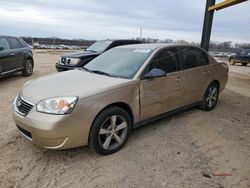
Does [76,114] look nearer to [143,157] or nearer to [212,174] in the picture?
[143,157]

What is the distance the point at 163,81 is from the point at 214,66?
6.55ft

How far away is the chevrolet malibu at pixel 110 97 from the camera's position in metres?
2.89

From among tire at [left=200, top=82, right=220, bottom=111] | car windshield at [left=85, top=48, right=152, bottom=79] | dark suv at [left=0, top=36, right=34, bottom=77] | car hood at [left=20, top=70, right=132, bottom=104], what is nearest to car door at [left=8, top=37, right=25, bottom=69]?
dark suv at [left=0, top=36, right=34, bottom=77]

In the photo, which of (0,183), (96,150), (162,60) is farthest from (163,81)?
(0,183)

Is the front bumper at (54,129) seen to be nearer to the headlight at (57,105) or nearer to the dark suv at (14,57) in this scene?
the headlight at (57,105)

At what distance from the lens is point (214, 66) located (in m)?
5.27

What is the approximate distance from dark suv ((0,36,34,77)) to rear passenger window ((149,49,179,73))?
18.6 ft

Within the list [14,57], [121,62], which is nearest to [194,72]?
[121,62]

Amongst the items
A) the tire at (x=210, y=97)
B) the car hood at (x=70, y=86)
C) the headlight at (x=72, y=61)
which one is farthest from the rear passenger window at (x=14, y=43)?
the tire at (x=210, y=97)

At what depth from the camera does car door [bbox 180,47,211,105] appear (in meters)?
4.48

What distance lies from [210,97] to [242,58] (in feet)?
51.4

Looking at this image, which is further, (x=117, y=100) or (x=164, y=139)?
(x=164, y=139)

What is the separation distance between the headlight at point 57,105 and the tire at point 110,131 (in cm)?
41

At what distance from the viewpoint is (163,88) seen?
12.9ft
